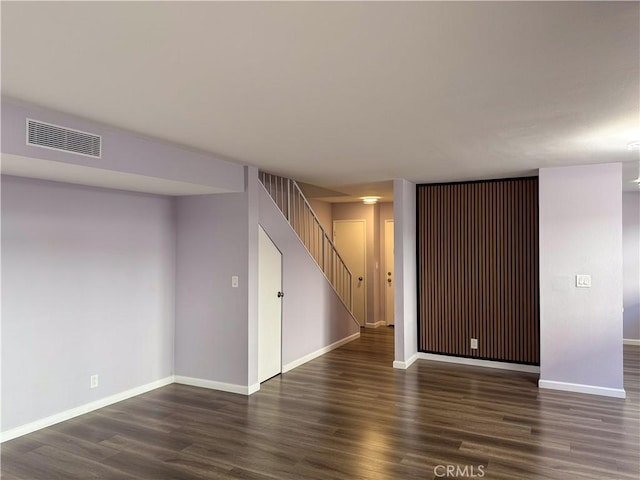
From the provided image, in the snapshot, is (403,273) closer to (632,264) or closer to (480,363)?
(480,363)

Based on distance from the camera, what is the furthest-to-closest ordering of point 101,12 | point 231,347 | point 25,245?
point 231,347 → point 25,245 → point 101,12

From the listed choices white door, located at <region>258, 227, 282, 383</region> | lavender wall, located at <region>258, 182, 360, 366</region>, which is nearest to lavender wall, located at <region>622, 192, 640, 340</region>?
lavender wall, located at <region>258, 182, 360, 366</region>

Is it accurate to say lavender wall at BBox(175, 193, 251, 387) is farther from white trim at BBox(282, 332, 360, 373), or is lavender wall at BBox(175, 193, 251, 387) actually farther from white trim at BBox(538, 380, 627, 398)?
white trim at BBox(538, 380, 627, 398)

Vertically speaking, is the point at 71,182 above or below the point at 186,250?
above

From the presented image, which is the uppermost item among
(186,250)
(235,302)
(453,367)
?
(186,250)

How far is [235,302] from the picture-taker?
4.89 meters

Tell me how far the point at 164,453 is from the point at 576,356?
170 inches

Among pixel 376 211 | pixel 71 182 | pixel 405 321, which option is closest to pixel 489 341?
pixel 405 321

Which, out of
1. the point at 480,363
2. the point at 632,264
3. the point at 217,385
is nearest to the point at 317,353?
the point at 217,385

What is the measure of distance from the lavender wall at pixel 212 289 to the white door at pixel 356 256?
4362 millimetres

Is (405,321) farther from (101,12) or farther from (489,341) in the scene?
(101,12)
